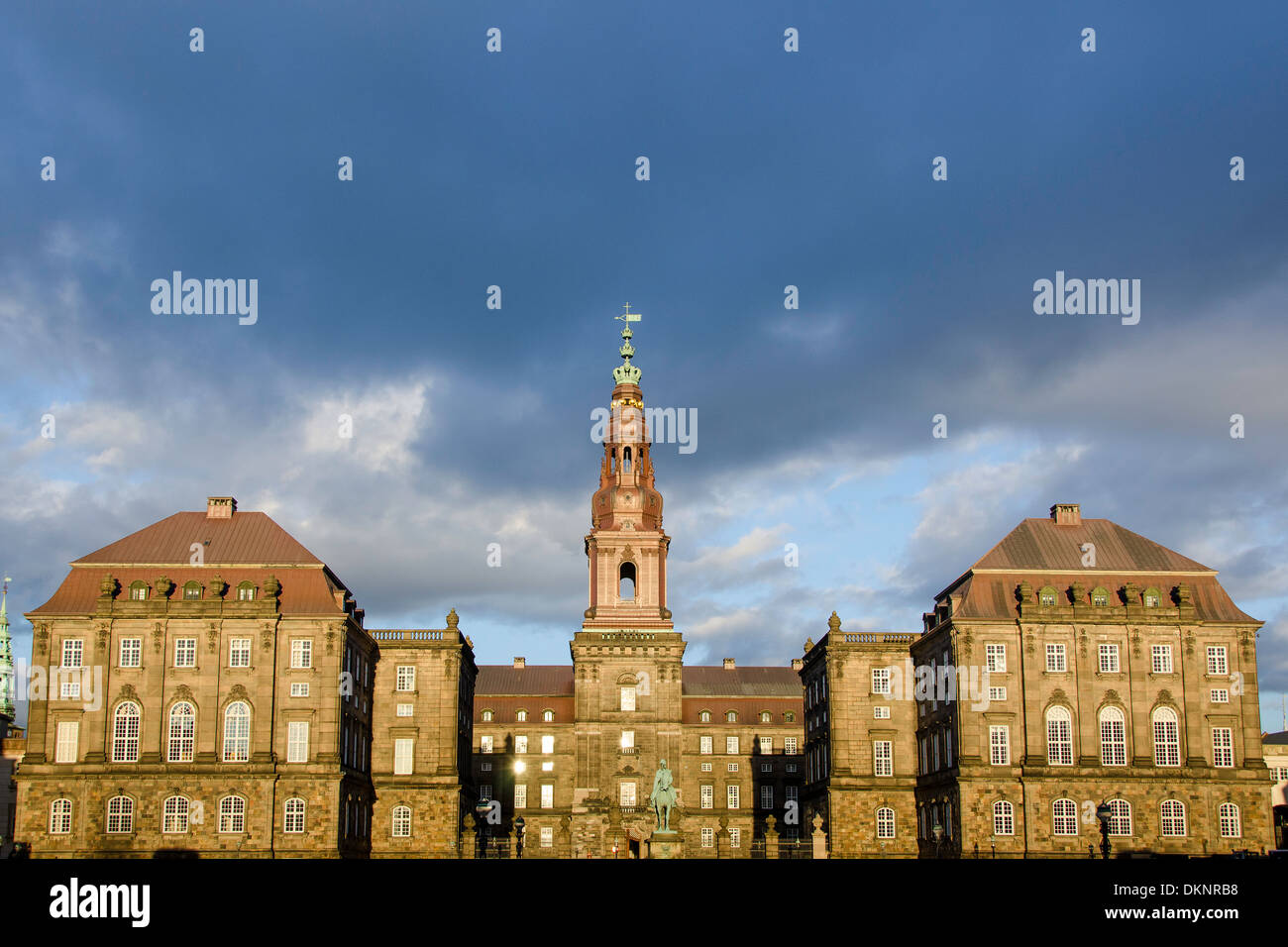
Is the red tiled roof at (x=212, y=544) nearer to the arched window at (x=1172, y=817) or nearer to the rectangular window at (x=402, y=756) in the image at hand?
the rectangular window at (x=402, y=756)

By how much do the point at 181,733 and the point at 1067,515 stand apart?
61241mm

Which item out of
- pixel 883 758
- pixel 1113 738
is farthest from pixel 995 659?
pixel 883 758

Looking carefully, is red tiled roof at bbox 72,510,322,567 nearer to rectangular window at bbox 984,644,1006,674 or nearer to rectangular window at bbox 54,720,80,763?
rectangular window at bbox 54,720,80,763

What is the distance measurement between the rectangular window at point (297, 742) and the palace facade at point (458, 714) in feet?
0.50

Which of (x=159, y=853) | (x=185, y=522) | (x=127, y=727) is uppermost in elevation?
(x=185, y=522)

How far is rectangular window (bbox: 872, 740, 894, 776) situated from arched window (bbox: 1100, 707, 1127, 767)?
651 inches

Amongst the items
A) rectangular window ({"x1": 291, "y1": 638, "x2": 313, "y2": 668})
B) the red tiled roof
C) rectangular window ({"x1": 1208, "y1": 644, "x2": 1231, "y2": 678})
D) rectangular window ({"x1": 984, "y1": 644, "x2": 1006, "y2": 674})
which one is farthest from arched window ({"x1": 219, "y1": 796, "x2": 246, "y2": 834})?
rectangular window ({"x1": 1208, "y1": 644, "x2": 1231, "y2": 678})

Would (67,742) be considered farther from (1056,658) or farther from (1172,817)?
(1172,817)

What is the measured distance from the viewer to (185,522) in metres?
94.4

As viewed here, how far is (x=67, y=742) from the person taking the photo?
84812mm
